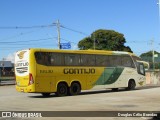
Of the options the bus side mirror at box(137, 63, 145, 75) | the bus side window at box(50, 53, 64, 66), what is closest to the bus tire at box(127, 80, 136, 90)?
the bus side mirror at box(137, 63, 145, 75)

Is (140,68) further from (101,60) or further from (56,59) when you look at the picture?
(56,59)


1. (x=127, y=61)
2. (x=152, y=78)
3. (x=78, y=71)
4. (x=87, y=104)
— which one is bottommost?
(x=87, y=104)

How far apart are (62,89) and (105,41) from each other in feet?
233

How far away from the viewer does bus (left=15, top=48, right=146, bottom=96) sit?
24.7m

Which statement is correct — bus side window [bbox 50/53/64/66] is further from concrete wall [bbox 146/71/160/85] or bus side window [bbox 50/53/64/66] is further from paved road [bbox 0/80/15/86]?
paved road [bbox 0/80/15/86]

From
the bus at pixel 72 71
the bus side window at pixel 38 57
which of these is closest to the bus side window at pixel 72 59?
the bus at pixel 72 71

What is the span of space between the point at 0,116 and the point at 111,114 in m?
3.90

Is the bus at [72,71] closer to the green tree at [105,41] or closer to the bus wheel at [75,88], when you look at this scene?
the bus wheel at [75,88]

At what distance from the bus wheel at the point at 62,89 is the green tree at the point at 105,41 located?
6795 centimetres

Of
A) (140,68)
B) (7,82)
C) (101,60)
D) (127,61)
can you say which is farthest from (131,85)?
(7,82)

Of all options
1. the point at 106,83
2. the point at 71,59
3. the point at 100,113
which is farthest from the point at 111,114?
the point at 106,83

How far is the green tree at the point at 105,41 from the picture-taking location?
94812 millimetres

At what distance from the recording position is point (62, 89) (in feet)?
85.9

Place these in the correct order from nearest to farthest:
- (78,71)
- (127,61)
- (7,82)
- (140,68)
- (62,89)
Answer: (62,89)
(78,71)
(127,61)
(140,68)
(7,82)
